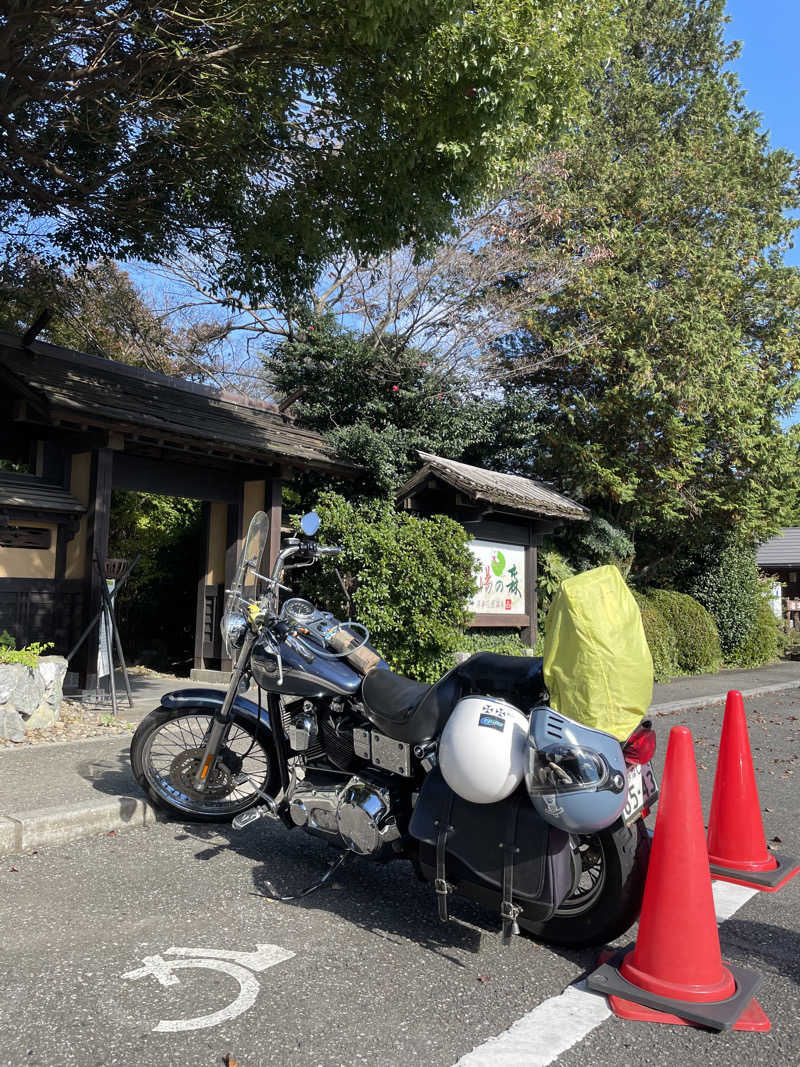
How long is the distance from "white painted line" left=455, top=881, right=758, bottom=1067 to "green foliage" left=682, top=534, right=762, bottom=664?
17.5 meters

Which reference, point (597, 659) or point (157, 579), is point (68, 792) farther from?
point (157, 579)

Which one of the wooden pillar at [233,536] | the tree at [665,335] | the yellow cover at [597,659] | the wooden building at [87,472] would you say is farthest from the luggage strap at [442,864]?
the tree at [665,335]

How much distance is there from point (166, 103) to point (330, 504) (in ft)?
17.0

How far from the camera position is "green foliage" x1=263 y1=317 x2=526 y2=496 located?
46.6 feet

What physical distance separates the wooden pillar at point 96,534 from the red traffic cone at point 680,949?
7383 millimetres

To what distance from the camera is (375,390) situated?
47.4 feet

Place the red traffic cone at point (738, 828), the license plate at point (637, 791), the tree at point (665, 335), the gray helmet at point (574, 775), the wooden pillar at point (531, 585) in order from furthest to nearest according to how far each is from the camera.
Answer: the tree at point (665, 335) < the wooden pillar at point (531, 585) < the red traffic cone at point (738, 828) < the license plate at point (637, 791) < the gray helmet at point (574, 775)

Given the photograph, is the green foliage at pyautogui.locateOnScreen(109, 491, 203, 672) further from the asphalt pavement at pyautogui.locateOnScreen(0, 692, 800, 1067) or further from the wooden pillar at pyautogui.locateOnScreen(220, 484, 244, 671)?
the asphalt pavement at pyautogui.locateOnScreen(0, 692, 800, 1067)

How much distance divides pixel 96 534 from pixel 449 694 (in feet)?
22.3

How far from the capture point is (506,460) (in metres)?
16.2

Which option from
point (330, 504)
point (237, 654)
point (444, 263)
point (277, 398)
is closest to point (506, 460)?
point (444, 263)

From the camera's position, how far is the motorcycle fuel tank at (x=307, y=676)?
12.7ft

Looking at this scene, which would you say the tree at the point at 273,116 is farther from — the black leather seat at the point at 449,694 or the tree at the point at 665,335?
the tree at the point at 665,335

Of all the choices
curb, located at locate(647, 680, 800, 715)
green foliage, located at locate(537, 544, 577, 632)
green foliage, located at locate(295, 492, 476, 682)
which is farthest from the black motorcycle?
green foliage, located at locate(537, 544, 577, 632)
